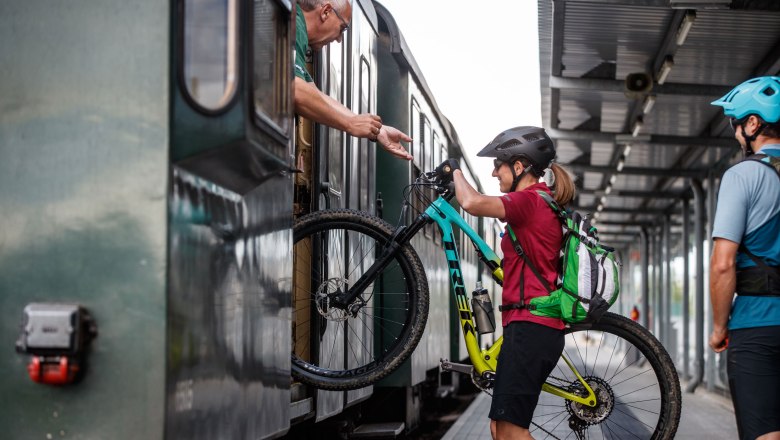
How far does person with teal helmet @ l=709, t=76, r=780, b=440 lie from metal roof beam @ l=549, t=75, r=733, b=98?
10861 millimetres

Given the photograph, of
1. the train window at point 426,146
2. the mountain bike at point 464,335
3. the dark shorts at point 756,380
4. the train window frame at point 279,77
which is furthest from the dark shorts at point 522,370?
the train window at point 426,146

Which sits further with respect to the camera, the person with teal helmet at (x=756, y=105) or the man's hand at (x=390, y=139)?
the man's hand at (x=390, y=139)

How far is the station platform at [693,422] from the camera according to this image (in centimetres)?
979

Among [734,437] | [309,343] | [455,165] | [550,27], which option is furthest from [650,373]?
[550,27]

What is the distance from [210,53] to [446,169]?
2.42m

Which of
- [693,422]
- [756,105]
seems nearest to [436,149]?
[693,422]

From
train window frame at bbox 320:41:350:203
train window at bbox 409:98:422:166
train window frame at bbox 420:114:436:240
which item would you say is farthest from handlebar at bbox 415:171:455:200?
train window frame at bbox 420:114:436:240

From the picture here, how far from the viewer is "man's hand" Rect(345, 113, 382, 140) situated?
174 inches

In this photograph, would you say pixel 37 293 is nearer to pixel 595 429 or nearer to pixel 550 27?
pixel 595 429

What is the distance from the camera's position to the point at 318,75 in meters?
5.60

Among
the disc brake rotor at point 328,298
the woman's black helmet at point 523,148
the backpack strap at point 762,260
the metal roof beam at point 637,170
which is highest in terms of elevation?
the metal roof beam at point 637,170

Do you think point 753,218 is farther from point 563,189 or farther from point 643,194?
point 643,194

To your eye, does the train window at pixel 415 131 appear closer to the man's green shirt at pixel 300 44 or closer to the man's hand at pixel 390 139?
the man's hand at pixel 390 139

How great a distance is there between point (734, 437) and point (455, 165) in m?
7.45
